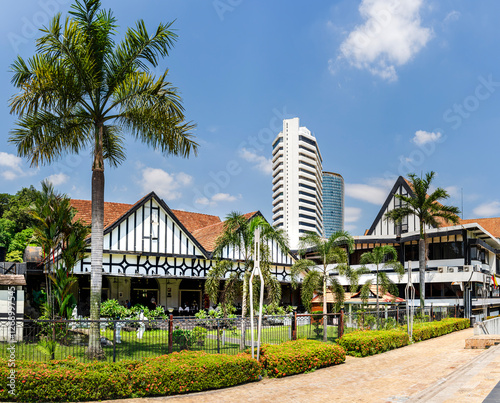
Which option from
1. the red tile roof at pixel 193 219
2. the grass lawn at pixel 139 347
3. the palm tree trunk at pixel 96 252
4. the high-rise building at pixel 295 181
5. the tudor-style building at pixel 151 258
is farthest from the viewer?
the high-rise building at pixel 295 181

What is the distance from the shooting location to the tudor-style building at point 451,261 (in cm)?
3781

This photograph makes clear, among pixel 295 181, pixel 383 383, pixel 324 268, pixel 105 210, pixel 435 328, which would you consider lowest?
pixel 435 328

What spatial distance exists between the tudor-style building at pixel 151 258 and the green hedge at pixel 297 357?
33.2 ft

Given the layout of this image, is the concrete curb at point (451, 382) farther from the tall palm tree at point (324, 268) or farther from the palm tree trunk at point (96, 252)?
the palm tree trunk at point (96, 252)

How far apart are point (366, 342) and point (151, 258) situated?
1526 cm

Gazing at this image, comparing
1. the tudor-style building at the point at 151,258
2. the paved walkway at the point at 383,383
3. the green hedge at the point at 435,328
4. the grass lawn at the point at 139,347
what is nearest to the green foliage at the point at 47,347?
the grass lawn at the point at 139,347

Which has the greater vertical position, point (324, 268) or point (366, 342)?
point (324, 268)

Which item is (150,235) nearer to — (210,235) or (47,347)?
(210,235)

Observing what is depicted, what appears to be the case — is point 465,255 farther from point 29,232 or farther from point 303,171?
point 303,171

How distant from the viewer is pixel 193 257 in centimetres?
3002

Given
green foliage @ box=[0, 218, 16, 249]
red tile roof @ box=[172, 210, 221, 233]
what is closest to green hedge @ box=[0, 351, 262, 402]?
red tile roof @ box=[172, 210, 221, 233]

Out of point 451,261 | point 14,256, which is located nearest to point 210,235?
point 451,261

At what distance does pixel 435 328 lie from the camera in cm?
2486

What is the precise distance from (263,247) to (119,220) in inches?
457
